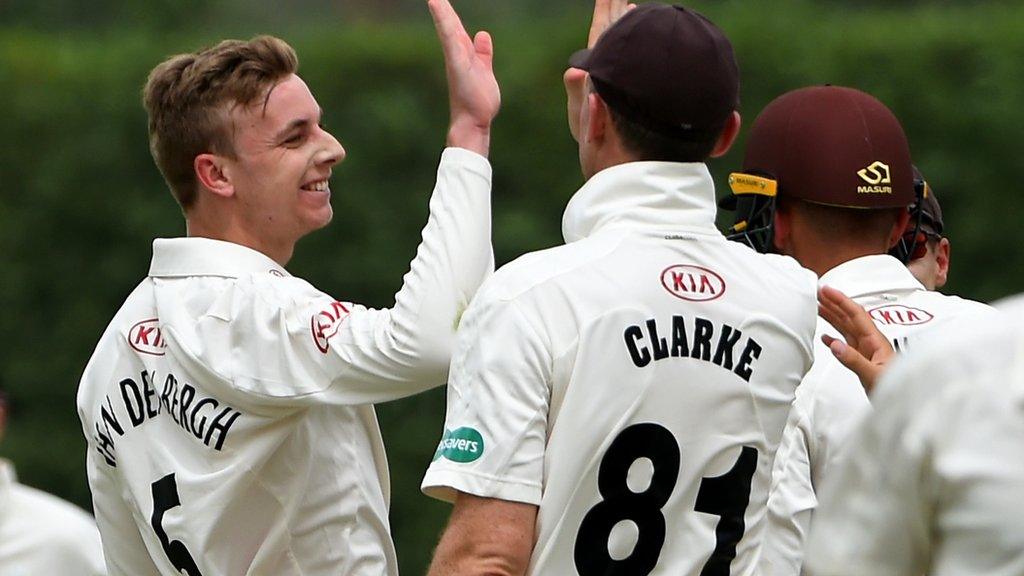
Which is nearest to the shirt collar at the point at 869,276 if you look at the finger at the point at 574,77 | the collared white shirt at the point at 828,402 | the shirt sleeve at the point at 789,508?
the collared white shirt at the point at 828,402

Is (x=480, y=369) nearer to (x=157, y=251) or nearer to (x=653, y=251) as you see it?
(x=653, y=251)

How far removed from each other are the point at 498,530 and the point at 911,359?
3.72 ft

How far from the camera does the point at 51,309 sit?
11242 mm

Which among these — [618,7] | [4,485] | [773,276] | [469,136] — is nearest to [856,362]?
[773,276]

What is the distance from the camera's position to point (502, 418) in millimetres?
3266

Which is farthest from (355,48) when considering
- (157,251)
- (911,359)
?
(911,359)

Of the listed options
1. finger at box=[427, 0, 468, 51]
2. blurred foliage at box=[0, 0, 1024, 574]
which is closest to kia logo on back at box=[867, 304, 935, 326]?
finger at box=[427, 0, 468, 51]

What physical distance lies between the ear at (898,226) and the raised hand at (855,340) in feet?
2.18

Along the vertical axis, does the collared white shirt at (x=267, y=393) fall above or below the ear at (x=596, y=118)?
below

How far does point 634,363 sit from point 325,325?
902 mm

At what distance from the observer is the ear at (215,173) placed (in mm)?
4285

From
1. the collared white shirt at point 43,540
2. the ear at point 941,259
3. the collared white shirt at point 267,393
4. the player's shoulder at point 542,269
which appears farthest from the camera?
the collared white shirt at point 43,540

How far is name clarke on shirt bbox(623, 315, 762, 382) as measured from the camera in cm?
335

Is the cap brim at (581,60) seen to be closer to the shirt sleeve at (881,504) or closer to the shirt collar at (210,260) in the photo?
the shirt collar at (210,260)
